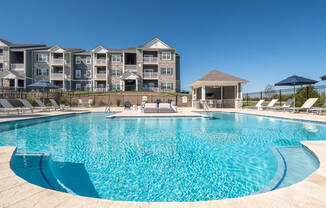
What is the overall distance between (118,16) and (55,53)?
15172 millimetres

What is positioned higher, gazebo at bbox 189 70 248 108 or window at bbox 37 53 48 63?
window at bbox 37 53 48 63

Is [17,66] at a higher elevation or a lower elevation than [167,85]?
higher

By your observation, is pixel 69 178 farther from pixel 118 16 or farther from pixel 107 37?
pixel 107 37

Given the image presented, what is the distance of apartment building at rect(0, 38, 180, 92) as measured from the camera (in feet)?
93.0

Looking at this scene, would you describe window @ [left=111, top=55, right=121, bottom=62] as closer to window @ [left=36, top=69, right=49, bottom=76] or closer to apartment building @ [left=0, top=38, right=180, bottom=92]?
apartment building @ [left=0, top=38, right=180, bottom=92]

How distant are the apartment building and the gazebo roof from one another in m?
8.30

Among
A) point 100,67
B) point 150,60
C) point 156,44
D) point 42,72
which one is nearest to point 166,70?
point 150,60

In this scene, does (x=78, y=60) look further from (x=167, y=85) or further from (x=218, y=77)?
(x=218, y=77)

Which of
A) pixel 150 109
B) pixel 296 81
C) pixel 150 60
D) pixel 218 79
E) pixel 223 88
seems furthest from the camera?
pixel 150 60

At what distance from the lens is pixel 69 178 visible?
3.04 m

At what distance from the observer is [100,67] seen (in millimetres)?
30578

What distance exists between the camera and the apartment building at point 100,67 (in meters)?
28.3

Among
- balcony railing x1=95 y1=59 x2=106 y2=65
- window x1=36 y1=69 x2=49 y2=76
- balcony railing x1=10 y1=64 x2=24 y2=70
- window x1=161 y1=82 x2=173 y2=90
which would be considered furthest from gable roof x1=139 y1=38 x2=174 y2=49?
balcony railing x1=10 y1=64 x2=24 y2=70

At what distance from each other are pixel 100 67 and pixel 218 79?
2160cm
